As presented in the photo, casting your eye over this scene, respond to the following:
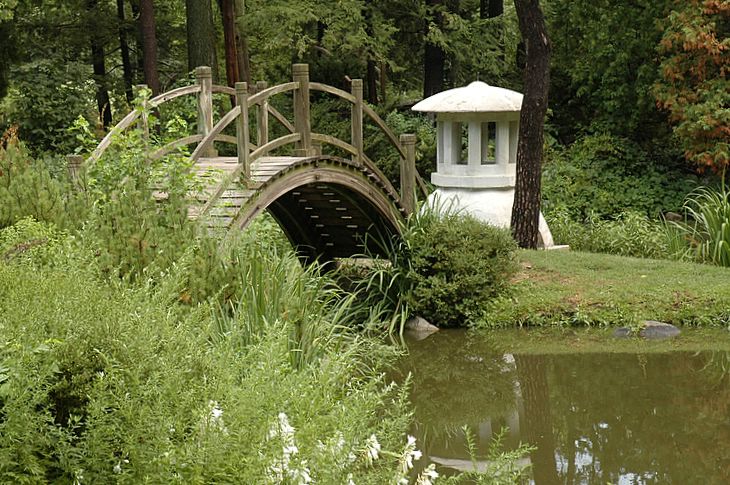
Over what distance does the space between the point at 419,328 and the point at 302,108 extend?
8.60 ft

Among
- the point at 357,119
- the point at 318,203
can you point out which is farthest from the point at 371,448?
the point at 318,203

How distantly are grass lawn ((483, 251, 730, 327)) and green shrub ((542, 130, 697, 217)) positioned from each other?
4689 millimetres

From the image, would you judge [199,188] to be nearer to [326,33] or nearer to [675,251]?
[675,251]

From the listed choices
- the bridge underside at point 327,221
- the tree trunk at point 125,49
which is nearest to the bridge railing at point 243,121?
the bridge underside at point 327,221

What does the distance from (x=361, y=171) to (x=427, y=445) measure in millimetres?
4838

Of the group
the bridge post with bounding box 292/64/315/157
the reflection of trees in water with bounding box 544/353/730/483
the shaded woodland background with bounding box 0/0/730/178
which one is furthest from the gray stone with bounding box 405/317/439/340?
the shaded woodland background with bounding box 0/0/730/178

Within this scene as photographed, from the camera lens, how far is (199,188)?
8.46 m

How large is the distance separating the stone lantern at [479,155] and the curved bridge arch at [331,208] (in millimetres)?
1044

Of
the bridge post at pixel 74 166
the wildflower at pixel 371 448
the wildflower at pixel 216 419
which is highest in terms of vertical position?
the bridge post at pixel 74 166

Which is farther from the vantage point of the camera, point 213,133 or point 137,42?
point 137,42

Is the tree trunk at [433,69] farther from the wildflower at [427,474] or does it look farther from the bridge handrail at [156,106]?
the wildflower at [427,474]

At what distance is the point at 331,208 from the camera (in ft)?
42.3

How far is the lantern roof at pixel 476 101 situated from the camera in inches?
526

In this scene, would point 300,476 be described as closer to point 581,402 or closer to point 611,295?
point 581,402
